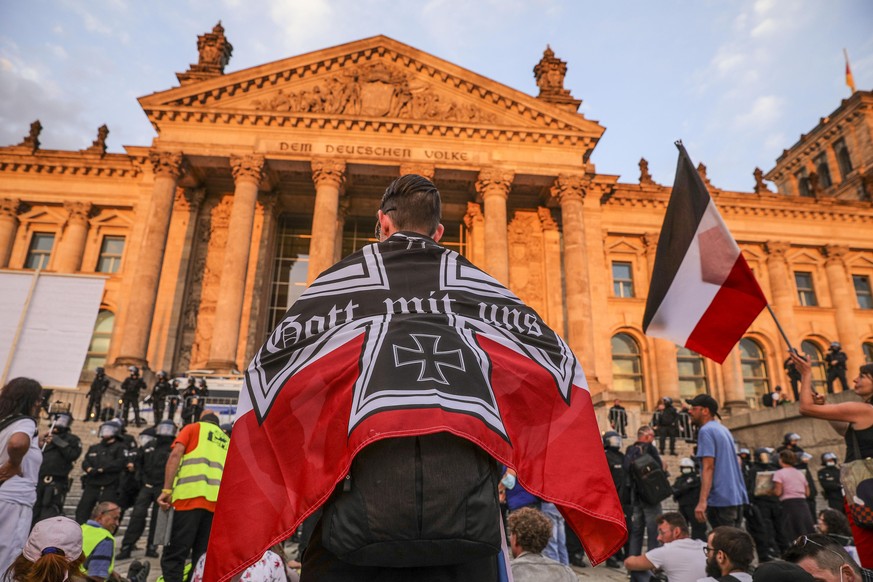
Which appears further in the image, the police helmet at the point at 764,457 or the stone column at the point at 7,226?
the stone column at the point at 7,226

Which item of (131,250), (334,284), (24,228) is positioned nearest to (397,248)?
(334,284)

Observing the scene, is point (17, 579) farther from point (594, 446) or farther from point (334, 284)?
point (594, 446)

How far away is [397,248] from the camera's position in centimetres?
202

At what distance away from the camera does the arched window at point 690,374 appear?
→ 29516 millimetres

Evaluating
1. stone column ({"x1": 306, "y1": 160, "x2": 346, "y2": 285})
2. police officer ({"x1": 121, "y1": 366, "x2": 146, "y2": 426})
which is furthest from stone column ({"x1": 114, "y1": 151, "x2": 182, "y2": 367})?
stone column ({"x1": 306, "y1": 160, "x2": 346, "y2": 285})

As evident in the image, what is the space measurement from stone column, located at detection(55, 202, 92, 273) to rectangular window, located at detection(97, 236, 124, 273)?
0.79 m

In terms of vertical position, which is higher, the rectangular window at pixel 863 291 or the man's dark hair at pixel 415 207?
the rectangular window at pixel 863 291

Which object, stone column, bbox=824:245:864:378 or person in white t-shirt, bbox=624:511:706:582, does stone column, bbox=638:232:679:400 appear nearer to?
stone column, bbox=824:245:864:378

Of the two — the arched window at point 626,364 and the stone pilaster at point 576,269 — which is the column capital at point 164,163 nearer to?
the stone pilaster at point 576,269

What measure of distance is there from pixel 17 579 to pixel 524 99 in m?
25.3

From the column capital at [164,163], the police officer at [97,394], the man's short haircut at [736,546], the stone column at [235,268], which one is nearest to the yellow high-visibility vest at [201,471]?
the man's short haircut at [736,546]

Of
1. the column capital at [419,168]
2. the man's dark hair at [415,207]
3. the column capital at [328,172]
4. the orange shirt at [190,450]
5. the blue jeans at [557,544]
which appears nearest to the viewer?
the man's dark hair at [415,207]

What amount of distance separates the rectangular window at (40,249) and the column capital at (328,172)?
1386 cm

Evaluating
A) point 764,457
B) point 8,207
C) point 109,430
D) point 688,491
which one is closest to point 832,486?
point 764,457
